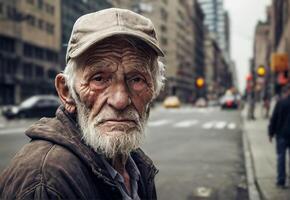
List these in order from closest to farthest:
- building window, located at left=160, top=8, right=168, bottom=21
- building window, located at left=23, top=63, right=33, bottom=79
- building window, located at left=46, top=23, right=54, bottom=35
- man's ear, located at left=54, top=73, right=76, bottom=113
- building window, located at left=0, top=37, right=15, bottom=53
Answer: man's ear, located at left=54, top=73, right=76, bottom=113
building window, located at left=0, top=37, right=15, bottom=53
building window, located at left=23, top=63, right=33, bottom=79
building window, located at left=46, top=23, right=54, bottom=35
building window, located at left=160, top=8, right=168, bottom=21

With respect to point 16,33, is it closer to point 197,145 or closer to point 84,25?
point 197,145

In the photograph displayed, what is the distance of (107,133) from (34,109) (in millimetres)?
25902

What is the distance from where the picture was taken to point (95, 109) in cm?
189

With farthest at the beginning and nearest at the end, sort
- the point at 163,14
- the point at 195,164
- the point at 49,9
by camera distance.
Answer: the point at 163,14, the point at 49,9, the point at 195,164

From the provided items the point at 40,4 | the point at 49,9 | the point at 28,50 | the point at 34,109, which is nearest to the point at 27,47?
the point at 28,50

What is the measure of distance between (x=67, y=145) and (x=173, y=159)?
10848 mm

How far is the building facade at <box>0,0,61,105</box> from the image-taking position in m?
45.8

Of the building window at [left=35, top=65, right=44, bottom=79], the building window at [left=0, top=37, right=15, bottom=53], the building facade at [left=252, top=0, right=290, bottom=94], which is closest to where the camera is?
the building facade at [left=252, top=0, right=290, bottom=94]

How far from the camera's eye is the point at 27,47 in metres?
50.7

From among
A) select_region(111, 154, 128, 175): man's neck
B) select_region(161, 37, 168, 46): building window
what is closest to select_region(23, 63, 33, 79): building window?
select_region(111, 154, 128, 175): man's neck

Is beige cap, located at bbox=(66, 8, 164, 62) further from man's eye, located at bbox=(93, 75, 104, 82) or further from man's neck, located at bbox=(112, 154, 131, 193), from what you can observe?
man's neck, located at bbox=(112, 154, 131, 193)

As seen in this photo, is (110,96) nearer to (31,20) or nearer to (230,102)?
(230,102)

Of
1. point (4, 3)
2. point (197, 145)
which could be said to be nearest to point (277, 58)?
point (197, 145)

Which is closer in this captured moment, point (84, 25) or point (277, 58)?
point (84, 25)
